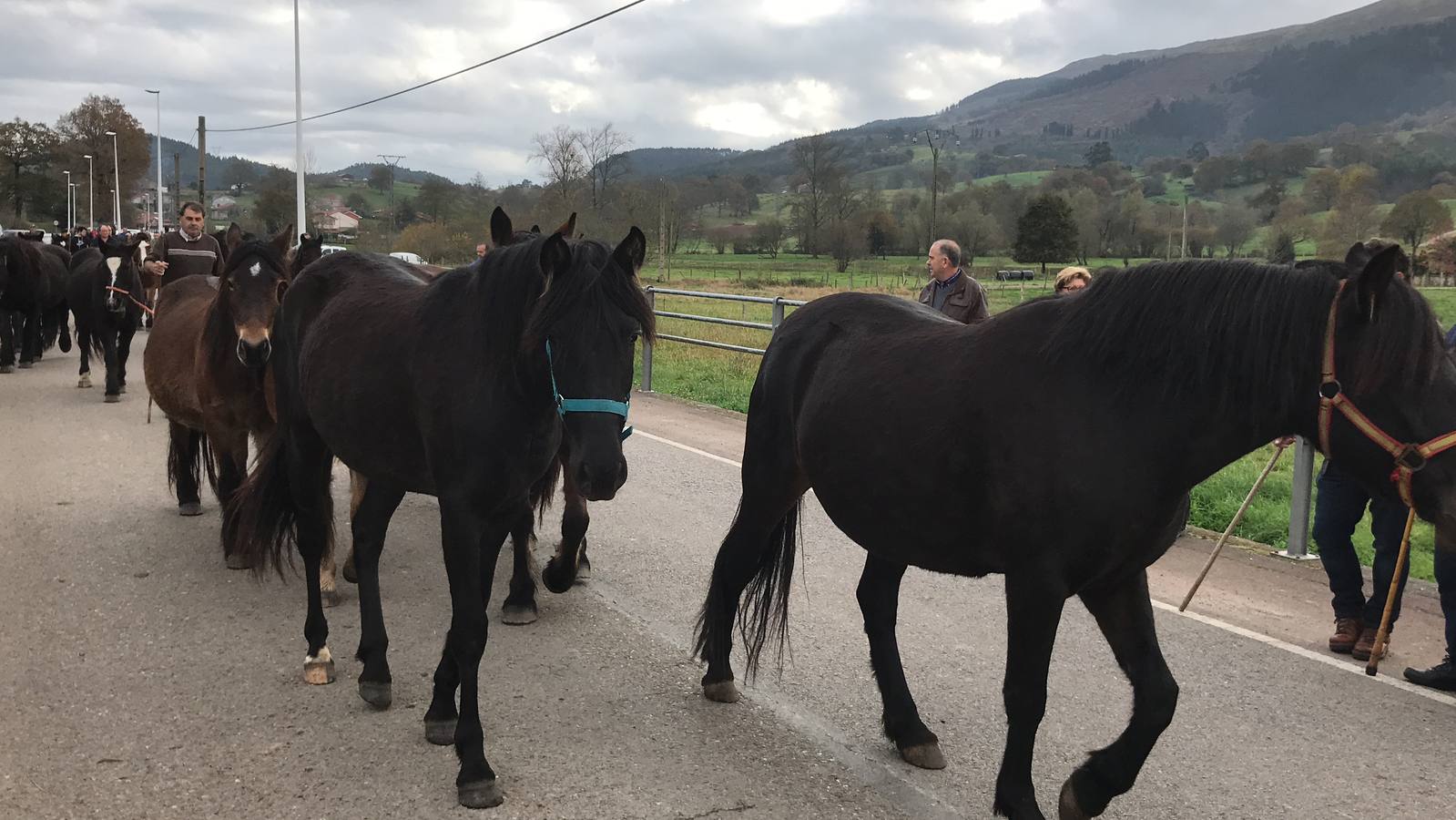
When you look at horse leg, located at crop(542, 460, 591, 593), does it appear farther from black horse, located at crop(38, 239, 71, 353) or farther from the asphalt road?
black horse, located at crop(38, 239, 71, 353)

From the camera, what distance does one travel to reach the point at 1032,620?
2844 millimetres

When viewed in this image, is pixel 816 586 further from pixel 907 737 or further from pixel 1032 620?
pixel 1032 620

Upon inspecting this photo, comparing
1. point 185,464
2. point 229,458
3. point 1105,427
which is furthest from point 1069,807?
point 185,464

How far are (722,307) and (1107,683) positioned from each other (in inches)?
1051

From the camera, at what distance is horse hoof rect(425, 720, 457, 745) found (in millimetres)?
3631

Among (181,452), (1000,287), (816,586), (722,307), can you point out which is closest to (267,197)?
(722,307)

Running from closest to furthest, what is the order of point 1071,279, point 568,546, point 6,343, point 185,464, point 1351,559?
point 1351,559, point 568,546, point 1071,279, point 185,464, point 6,343

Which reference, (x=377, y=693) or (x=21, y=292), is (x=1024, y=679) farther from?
(x=21, y=292)

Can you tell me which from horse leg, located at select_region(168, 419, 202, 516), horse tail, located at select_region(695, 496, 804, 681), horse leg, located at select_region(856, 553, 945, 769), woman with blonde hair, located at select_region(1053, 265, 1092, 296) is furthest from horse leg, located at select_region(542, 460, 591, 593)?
woman with blonde hair, located at select_region(1053, 265, 1092, 296)

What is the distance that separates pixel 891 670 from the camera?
379cm

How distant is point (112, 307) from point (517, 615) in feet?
31.7

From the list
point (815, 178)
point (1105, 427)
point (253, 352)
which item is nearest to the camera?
point (1105, 427)

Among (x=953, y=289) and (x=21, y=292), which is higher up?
(x=953, y=289)

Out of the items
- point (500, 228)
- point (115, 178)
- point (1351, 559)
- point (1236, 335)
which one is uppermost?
point (115, 178)
